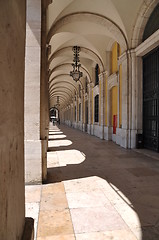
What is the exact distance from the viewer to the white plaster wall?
3.50 feet

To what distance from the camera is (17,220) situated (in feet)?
4.46

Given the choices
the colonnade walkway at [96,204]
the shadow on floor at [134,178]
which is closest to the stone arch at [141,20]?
the shadow on floor at [134,178]

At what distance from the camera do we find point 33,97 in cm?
401

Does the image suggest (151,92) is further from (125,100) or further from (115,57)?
(115,57)

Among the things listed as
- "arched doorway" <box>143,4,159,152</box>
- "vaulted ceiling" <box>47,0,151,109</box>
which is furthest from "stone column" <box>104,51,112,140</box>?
"arched doorway" <box>143,4,159,152</box>

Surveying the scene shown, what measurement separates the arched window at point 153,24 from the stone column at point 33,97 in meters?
5.64

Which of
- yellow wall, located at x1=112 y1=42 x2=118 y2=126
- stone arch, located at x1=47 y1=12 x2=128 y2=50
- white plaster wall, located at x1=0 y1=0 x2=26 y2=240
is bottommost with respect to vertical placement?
white plaster wall, located at x1=0 y1=0 x2=26 y2=240

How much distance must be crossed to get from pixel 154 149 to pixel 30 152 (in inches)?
232

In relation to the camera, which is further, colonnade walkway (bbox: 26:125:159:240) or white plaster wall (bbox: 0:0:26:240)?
colonnade walkway (bbox: 26:125:159:240)

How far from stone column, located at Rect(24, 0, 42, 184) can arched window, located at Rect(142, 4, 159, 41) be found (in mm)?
5638

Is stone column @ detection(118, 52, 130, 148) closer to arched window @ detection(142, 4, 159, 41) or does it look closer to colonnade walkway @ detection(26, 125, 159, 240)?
arched window @ detection(142, 4, 159, 41)

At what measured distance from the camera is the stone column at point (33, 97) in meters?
3.99

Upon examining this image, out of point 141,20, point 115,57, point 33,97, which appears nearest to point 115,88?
point 115,57

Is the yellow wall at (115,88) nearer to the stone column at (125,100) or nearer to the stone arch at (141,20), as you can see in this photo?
the stone column at (125,100)
